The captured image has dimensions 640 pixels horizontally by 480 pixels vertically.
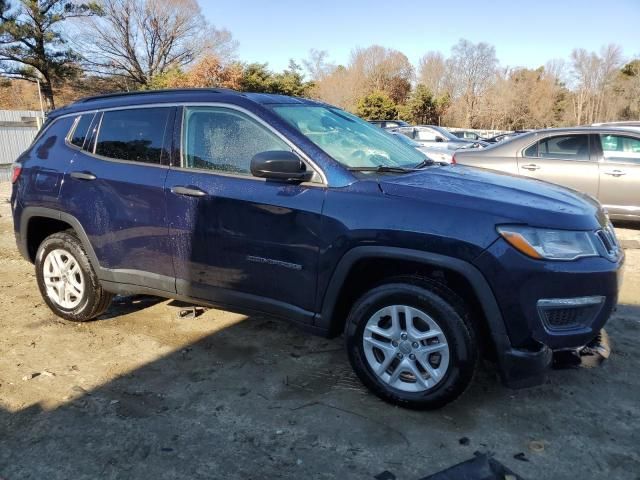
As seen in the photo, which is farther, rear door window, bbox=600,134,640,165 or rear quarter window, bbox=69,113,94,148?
rear door window, bbox=600,134,640,165

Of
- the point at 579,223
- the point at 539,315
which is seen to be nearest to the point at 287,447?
the point at 539,315

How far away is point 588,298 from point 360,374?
1.30 m

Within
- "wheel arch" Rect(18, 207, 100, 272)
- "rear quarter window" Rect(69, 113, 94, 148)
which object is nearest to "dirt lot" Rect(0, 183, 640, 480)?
"wheel arch" Rect(18, 207, 100, 272)

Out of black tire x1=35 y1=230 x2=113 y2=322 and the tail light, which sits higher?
the tail light

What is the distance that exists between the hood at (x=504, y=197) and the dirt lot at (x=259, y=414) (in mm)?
1088

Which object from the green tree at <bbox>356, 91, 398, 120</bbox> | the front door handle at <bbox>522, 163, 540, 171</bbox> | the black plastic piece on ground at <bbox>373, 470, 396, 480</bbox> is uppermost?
the green tree at <bbox>356, 91, 398, 120</bbox>

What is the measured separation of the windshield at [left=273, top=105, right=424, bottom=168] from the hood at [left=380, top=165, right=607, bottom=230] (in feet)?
1.05

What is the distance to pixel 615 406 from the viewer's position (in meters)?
3.03

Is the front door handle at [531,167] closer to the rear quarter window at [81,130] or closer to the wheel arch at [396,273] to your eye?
the wheel arch at [396,273]

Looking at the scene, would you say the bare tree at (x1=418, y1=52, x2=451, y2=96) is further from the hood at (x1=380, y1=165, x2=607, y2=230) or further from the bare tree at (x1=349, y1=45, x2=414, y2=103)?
the hood at (x1=380, y1=165, x2=607, y2=230)

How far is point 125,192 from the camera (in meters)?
3.70

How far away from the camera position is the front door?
3.10m

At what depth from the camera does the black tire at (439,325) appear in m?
2.77

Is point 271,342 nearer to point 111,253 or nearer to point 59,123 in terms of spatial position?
point 111,253
